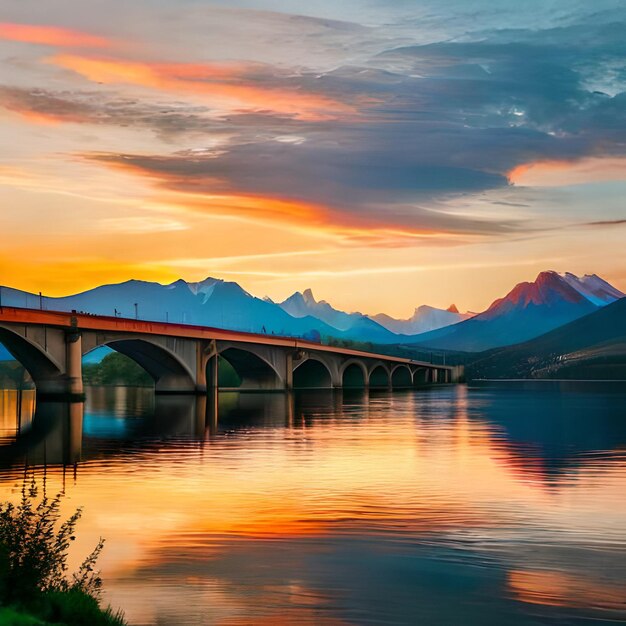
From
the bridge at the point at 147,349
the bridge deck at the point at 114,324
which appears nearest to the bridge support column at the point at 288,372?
the bridge at the point at 147,349

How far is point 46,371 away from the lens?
119938 mm

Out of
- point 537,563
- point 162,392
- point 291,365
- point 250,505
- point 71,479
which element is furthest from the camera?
point 291,365

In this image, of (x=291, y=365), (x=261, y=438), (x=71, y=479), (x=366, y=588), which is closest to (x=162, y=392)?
(x=291, y=365)

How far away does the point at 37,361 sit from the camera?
117375mm

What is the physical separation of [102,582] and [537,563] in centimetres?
1010

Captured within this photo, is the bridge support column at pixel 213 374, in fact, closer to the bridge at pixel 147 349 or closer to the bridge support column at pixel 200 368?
the bridge at pixel 147 349

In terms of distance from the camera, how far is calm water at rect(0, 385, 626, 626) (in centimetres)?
2131

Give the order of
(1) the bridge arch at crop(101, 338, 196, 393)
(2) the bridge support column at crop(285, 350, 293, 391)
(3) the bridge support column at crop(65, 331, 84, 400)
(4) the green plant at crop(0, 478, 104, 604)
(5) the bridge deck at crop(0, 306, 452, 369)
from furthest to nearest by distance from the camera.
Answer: (2) the bridge support column at crop(285, 350, 293, 391) → (1) the bridge arch at crop(101, 338, 196, 393) → (3) the bridge support column at crop(65, 331, 84, 400) → (5) the bridge deck at crop(0, 306, 452, 369) → (4) the green plant at crop(0, 478, 104, 604)

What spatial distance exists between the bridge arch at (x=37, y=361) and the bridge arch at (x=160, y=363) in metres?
13.3

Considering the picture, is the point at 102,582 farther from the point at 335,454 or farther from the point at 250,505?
the point at 335,454

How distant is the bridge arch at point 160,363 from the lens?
140000 mm

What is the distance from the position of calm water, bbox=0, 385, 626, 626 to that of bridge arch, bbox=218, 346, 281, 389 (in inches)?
4280

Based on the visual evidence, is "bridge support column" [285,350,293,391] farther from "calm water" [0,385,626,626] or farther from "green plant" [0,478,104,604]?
"green plant" [0,478,104,604]

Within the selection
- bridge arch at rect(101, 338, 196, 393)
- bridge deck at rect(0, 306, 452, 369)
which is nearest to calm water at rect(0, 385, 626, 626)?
bridge deck at rect(0, 306, 452, 369)
